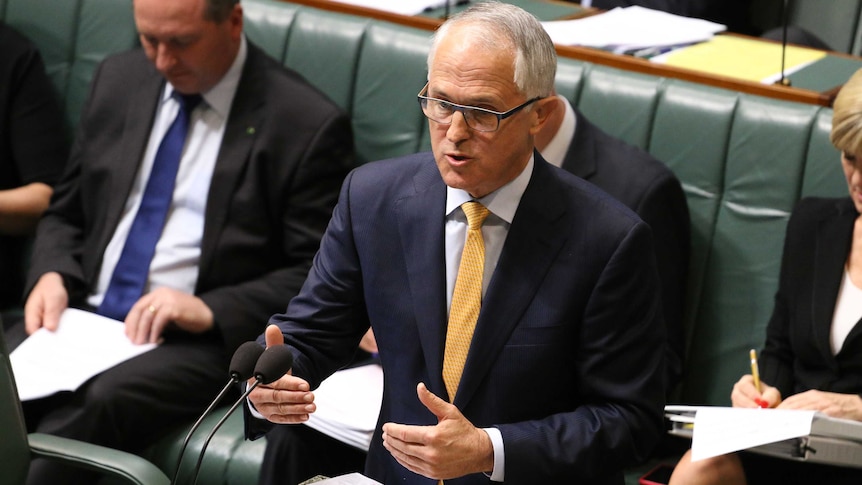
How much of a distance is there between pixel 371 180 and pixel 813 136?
1.17 meters

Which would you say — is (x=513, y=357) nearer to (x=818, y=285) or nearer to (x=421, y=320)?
(x=421, y=320)

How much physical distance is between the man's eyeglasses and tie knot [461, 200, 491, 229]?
6.2 inches

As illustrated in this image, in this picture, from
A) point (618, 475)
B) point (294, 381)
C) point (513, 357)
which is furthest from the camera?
point (618, 475)

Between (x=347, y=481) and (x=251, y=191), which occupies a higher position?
(x=347, y=481)

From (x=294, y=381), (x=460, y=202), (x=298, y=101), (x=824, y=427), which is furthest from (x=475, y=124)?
(x=298, y=101)

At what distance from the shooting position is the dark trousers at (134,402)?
8.98 feet

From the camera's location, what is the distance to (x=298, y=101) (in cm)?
304

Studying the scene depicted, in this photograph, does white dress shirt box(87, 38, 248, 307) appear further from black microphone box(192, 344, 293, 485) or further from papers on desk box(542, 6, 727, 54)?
black microphone box(192, 344, 293, 485)

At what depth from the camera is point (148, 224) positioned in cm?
305

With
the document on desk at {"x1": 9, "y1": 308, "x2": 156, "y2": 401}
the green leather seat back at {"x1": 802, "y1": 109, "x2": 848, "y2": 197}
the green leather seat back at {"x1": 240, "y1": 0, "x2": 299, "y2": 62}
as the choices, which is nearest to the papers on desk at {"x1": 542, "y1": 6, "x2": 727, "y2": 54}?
the green leather seat back at {"x1": 802, "y1": 109, "x2": 848, "y2": 197}

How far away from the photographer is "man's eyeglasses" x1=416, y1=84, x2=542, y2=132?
1.85 meters

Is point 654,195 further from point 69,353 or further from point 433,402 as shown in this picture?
point 69,353

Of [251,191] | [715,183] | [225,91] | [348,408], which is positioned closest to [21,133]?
[225,91]

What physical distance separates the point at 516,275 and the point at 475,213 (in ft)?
→ 0.40
